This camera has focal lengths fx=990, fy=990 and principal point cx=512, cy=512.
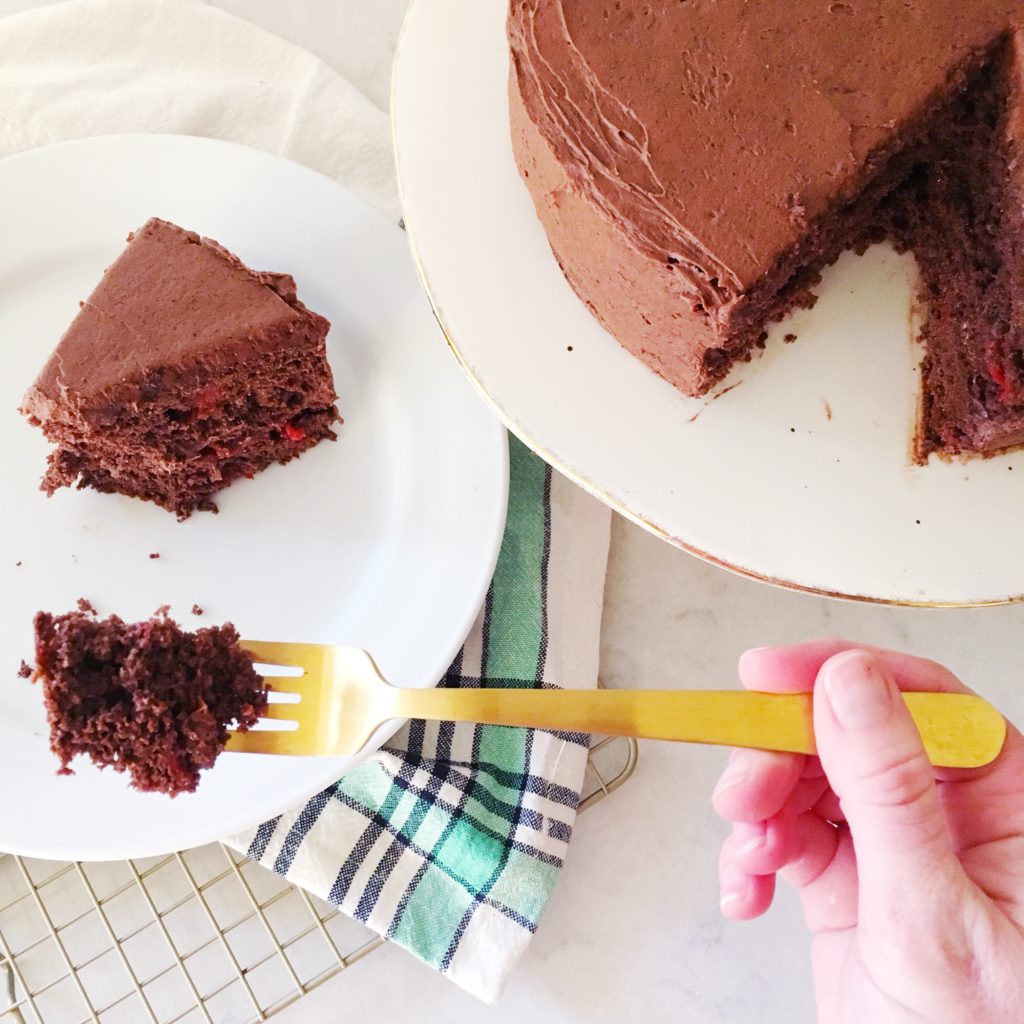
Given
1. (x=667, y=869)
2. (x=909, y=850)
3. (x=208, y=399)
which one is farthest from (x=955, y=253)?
(x=208, y=399)

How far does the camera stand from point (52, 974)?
86.9 inches

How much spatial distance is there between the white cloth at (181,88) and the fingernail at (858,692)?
1.64 meters

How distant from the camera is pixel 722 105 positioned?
5.87 ft

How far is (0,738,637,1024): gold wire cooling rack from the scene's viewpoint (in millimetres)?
2205

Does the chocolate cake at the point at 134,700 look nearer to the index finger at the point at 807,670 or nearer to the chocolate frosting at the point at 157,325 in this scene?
the chocolate frosting at the point at 157,325

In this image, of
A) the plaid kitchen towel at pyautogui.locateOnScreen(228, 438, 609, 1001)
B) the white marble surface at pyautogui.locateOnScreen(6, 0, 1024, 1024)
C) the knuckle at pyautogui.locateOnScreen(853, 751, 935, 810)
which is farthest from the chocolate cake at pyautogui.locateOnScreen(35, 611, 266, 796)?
the knuckle at pyautogui.locateOnScreen(853, 751, 935, 810)

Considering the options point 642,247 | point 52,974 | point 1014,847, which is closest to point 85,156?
point 642,247

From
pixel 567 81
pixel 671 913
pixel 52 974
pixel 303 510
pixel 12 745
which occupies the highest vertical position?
pixel 567 81

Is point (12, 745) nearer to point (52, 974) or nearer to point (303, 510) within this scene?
point (52, 974)

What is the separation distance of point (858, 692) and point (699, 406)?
71 centimetres

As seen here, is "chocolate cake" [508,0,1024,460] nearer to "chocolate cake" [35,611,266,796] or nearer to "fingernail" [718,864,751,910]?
"fingernail" [718,864,751,910]

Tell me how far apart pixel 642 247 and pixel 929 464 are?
2.40 feet

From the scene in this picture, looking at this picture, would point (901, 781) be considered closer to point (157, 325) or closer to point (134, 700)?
point (134, 700)

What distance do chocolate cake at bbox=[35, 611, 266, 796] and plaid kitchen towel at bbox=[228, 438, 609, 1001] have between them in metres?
0.54
